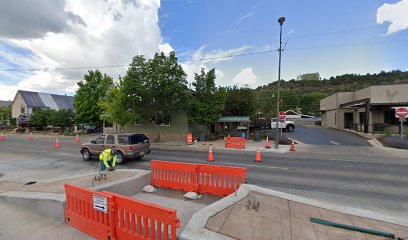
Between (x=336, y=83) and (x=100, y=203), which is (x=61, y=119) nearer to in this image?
(x=100, y=203)

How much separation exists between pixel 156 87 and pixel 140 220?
1777 cm

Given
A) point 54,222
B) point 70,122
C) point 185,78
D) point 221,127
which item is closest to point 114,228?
point 54,222

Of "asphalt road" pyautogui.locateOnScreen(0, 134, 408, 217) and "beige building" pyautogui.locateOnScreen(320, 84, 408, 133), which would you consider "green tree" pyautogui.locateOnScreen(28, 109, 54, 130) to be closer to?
"asphalt road" pyautogui.locateOnScreen(0, 134, 408, 217)

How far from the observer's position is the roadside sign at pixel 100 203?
394 centimetres

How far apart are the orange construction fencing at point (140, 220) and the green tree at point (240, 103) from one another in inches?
906

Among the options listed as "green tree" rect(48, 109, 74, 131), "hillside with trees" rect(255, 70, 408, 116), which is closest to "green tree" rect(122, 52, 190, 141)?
"green tree" rect(48, 109, 74, 131)

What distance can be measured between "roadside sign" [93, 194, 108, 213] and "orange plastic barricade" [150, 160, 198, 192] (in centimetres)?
282

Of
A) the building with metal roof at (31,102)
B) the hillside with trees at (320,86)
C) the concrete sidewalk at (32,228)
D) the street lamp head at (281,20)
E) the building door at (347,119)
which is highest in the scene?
the hillside with trees at (320,86)

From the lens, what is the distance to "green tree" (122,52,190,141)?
2016cm

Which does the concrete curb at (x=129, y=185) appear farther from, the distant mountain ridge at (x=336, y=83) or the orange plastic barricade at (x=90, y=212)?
the distant mountain ridge at (x=336, y=83)

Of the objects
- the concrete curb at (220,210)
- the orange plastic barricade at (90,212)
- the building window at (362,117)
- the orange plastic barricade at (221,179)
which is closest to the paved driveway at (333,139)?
the building window at (362,117)

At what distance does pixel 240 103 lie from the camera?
26391 millimetres

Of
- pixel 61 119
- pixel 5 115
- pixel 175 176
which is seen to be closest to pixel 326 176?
pixel 175 176

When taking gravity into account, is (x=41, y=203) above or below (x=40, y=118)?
below
